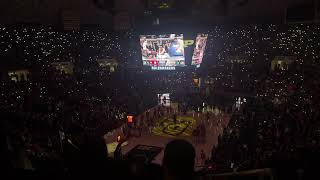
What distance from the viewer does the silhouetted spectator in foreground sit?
274cm

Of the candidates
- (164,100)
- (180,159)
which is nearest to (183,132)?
(164,100)

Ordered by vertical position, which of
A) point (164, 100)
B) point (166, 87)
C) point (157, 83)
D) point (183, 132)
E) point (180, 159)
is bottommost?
point (183, 132)

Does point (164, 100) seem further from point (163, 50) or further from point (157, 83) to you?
point (157, 83)

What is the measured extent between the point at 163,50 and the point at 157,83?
20.7ft

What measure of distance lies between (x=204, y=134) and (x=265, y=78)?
1270 cm

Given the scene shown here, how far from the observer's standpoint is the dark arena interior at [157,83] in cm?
912

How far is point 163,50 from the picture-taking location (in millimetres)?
23391

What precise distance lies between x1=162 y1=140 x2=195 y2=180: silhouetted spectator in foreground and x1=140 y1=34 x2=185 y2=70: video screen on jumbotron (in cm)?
2036

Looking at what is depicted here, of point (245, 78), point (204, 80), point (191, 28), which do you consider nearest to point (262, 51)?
point (245, 78)

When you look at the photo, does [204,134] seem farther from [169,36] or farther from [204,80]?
[204,80]

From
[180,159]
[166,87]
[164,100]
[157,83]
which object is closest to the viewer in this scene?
[180,159]

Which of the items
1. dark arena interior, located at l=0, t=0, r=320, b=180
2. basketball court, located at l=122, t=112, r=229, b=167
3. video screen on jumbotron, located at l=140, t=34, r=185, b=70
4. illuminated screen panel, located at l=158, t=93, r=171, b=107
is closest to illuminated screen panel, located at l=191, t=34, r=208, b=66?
dark arena interior, located at l=0, t=0, r=320, b=180

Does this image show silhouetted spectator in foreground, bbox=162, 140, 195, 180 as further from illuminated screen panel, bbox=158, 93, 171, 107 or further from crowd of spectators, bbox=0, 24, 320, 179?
illuminated screen panel, bbox=158, 93, 171, 107

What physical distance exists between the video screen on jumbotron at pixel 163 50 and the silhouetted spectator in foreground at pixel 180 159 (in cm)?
2036
